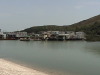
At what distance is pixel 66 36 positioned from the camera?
5364 inches

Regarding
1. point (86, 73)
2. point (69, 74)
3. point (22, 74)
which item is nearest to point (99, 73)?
point (86, 73)

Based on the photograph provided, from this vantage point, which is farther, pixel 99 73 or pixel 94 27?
pixel 94 27

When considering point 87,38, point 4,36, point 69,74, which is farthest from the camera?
point 4,36

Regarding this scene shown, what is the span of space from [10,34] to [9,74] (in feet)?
474

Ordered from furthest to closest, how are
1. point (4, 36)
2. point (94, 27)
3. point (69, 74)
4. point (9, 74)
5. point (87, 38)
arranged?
point (94, 27) < point (4, 36) < point (87, 38) < point (69, 74) < point (9, 74)

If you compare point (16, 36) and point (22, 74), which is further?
point (16, 36)

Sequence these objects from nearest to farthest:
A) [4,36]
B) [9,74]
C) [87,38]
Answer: [9,74] < [87,38] < [4,36]

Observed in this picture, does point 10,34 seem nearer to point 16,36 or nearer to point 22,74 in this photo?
point 16,36

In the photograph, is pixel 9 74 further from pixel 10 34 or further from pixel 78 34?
pixel 10 34

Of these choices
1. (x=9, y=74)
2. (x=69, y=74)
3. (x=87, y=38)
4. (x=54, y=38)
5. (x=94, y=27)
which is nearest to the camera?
(x=9, y=74)

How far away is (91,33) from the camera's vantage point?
15838 centimetres

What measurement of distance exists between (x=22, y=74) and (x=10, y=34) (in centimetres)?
14409

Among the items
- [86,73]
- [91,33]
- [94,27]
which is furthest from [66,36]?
[86,73]

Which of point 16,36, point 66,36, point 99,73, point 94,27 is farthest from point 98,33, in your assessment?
point 99,73
